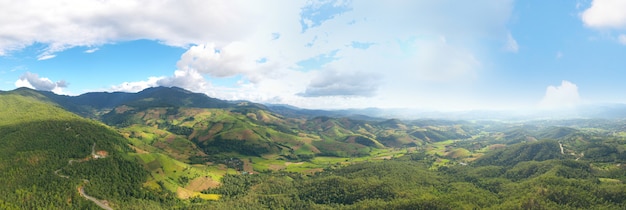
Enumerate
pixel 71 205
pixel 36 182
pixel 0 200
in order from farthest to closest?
pixel 36 182
pixel 71 205
pixel 0 200

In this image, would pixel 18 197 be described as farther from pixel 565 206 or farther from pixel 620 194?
pixel 620 194

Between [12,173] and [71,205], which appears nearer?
[71,205]

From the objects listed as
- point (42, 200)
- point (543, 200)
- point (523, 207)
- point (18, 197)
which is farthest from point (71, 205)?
point (543, 200)

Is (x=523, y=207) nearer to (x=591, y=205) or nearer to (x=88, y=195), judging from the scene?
(x=591, y=205)

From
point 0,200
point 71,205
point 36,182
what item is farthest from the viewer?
point 36,182

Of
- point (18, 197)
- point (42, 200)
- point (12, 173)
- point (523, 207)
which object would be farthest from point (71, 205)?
point (523, 207)

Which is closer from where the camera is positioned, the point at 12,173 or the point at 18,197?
the point at 18,197

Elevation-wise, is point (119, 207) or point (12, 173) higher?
point (12, 173)

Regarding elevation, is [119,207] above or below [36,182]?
below
